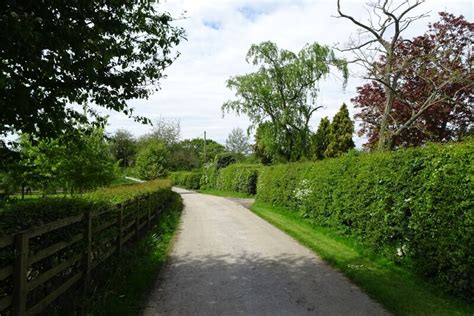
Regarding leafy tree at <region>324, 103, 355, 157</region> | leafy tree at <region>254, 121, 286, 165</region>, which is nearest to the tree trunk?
leafy tree at <region>254, 121, 286, 165</region>

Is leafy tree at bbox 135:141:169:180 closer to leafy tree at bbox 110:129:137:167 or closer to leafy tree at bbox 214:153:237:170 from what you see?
leafy tree at bbox 214:153:237:170

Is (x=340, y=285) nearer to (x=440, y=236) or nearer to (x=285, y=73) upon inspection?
Answer: (x=440, y=236)

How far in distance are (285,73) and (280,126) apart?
4.30 metres

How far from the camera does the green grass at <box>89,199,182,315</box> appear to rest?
18.8 feet

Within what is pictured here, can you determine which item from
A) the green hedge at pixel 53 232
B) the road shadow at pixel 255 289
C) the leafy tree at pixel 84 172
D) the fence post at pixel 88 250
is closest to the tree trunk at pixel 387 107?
the road shadow at pixel 255 289

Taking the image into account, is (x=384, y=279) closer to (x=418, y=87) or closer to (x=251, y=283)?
(x=251, y=283)

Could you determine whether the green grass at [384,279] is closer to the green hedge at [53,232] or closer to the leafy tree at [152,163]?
the green hedge at [53,232]

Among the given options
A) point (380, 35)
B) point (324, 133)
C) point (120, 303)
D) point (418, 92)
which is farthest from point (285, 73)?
point (120, 303)

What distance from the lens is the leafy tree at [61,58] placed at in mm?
4184

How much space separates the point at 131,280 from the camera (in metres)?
7.36

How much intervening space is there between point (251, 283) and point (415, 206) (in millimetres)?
3629

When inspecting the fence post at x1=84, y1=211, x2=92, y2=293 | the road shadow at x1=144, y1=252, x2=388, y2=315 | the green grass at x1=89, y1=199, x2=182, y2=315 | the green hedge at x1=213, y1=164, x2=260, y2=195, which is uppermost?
the green hedge at x1=213, y1=164, x2=260, y2=195

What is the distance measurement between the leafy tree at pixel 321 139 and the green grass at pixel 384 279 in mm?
22713

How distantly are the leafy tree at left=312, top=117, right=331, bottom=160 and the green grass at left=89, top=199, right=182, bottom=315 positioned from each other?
25307 millimetres
